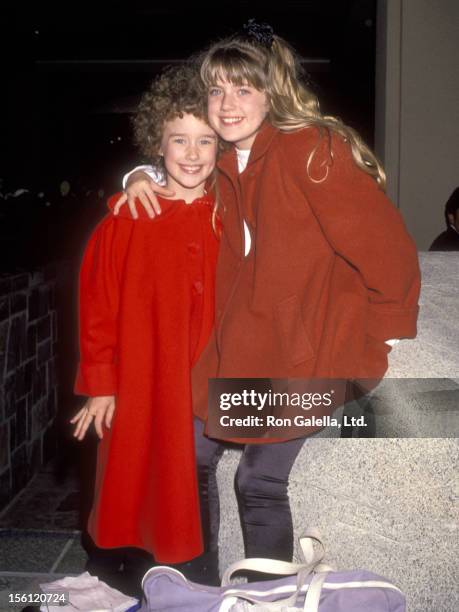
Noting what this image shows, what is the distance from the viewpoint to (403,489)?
1477mm

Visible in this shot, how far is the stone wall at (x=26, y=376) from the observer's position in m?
2.49

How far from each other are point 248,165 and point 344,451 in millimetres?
659

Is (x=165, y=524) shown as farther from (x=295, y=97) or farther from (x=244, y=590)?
(x=295, y=97)

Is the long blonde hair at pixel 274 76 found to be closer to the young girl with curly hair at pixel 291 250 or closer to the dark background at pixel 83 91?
the young girl with curly hair at pixel 291 250

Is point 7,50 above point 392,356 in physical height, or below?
above

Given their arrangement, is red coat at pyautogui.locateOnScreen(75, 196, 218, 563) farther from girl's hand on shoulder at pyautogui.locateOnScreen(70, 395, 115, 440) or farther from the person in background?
the person in background

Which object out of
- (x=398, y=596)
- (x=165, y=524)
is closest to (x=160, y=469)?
(x=165, y=524)

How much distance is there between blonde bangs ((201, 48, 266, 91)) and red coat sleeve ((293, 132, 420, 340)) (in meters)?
0.15

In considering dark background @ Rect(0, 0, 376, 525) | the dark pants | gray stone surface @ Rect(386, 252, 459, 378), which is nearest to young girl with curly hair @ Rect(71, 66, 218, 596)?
the dark pants

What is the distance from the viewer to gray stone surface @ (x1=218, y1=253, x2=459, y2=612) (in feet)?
4.80

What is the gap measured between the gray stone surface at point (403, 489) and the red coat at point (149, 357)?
0.65 feet

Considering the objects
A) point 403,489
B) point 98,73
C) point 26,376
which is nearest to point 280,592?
point 403,489

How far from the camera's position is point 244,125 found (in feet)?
4.27

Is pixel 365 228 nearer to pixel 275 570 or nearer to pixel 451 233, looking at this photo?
pixel 275 570
